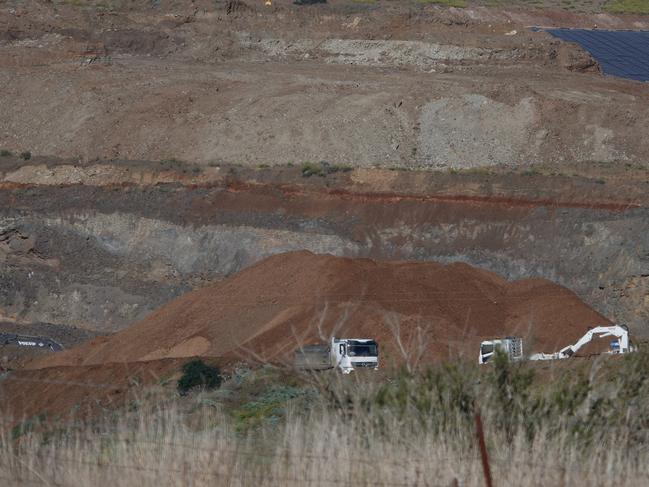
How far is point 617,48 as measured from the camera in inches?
2776

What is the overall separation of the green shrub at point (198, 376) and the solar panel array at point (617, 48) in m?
40.3

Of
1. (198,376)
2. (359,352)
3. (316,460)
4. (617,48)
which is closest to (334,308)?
(359,352)

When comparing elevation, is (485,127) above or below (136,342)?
above

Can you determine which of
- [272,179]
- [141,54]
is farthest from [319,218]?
[141,54]

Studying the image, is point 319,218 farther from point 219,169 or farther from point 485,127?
point 485,127

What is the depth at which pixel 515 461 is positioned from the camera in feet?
38.3

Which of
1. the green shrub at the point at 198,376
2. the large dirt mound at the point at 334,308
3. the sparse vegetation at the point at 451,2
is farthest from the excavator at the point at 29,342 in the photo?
the sparse vegetation at the point at 451,2

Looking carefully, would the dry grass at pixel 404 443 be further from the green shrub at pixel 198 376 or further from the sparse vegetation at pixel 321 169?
the sparse vegetation at pixel 321 169

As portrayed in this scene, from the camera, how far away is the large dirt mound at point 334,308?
31.8m

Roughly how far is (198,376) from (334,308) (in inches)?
314

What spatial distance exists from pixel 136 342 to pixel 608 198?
52.5ft

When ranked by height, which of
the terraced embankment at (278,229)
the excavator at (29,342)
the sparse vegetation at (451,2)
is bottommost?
the excavator at (29,342)

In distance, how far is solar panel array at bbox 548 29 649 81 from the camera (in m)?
64.0

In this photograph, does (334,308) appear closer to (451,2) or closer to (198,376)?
(198,376)
